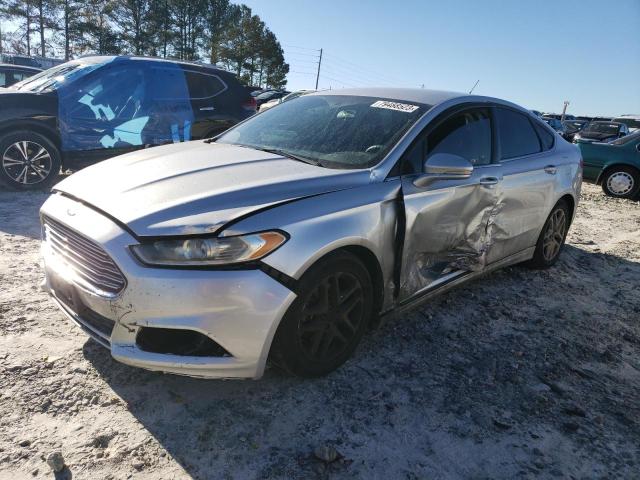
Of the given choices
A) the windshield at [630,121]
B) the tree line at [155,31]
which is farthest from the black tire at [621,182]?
the tree line at [155,31]

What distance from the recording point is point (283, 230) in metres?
2.16

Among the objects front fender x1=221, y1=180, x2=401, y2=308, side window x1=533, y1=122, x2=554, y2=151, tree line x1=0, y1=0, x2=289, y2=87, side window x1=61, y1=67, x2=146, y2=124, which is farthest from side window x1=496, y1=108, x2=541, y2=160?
tree line x1=0, y1=0, x2=289, y2=87

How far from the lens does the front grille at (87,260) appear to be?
6.92 feet

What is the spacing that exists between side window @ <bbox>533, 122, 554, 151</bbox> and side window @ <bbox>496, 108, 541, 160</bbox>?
0.34 ft

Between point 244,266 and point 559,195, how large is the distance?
3608 millimetres

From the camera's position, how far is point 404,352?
3004 mm

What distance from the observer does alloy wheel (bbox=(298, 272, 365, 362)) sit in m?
2.41

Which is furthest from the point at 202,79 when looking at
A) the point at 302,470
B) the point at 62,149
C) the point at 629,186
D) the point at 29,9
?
the point at 29,9

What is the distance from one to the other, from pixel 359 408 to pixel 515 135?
9.04ft

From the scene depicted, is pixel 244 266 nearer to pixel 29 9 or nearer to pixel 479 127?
pixel 479 127

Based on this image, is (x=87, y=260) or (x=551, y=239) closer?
(x=87, y=260)

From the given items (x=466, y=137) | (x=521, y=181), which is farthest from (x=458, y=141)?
(x=521, y=181)

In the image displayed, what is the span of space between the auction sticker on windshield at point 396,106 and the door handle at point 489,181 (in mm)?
727

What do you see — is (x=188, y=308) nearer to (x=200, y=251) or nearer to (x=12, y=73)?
(x=200, y=251)
